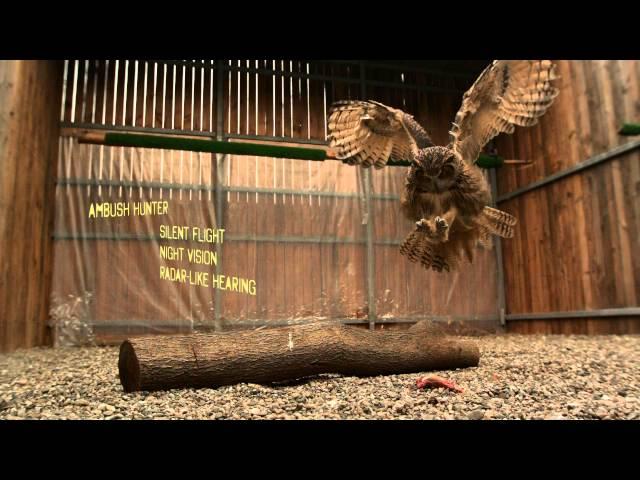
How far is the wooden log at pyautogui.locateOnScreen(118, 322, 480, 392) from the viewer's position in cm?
270

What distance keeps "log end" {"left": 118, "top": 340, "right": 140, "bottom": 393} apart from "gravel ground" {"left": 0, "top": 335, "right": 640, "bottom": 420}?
0.06 m

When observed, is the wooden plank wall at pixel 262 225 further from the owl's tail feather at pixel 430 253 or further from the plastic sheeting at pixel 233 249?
the owl's tail feather at pixel 430 253

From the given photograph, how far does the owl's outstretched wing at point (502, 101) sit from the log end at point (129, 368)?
305 cm

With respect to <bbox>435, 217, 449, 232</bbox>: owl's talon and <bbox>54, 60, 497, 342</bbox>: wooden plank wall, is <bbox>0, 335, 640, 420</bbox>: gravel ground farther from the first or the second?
<bbox>54, 60, 497, 342</bbox>: wooden plank wall

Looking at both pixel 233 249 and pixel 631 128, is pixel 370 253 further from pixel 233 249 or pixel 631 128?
pixel 631 128

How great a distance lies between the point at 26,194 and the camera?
18.0 feet

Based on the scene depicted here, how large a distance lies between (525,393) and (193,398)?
1771 mm

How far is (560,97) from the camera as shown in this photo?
23.5 feet

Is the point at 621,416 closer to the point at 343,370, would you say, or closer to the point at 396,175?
the point at 343,370

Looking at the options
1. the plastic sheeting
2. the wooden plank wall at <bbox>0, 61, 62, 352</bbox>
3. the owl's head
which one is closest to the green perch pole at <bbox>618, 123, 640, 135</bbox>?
the owl's head

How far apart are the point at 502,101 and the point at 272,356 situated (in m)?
3.07

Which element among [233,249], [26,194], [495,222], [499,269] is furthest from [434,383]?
[499,269]

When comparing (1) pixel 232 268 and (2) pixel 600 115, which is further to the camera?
(1) pixel 232 268

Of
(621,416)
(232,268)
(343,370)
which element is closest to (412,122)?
(343,370)
